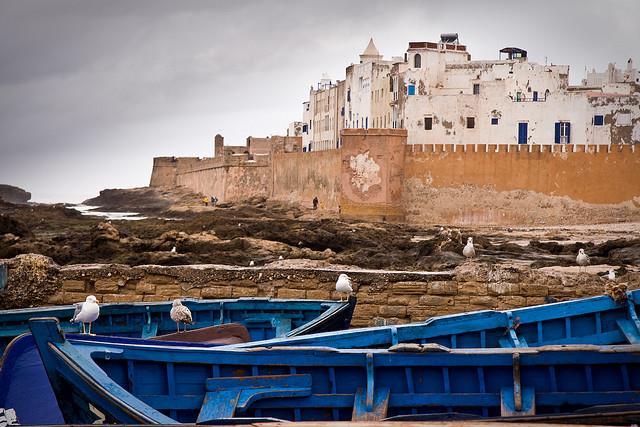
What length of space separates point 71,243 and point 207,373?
17492mm

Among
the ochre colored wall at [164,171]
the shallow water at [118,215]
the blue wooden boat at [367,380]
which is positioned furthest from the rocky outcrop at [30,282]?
the ochre colored wall at [164,171]

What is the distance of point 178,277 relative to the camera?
12.2 metres

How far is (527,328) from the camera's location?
9.13 meters

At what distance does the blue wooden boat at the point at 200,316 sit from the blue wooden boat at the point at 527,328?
1398 mm

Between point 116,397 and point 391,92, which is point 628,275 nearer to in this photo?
point 116,397

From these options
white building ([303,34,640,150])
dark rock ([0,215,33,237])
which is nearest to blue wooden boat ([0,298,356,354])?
dark rock ([0,215,33,237])

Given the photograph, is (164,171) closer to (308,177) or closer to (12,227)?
(308,177)

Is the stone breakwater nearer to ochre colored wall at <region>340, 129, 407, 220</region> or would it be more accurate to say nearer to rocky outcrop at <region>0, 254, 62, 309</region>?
rocky outcrop at <region>0, 254, 62, 309</region>

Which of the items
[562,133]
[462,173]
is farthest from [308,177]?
[562,133]

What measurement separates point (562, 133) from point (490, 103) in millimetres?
3321

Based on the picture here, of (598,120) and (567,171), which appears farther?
(598,120)

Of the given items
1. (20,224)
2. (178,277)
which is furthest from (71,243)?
(178,277)

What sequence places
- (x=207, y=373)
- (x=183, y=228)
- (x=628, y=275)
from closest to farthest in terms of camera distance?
(x=207, y=373) < (x=628, y=275) < (x=183, y=228)

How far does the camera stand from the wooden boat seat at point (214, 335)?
28.0 feet
